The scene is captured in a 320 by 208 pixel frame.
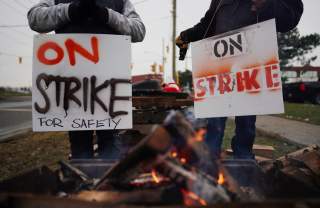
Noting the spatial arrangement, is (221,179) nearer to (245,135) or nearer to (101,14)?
(245,135)

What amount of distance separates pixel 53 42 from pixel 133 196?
5.32ft

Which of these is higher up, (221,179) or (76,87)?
(76,87)

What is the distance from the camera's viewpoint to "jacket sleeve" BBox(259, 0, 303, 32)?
8.56ft

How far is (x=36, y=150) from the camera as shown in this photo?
194 inches

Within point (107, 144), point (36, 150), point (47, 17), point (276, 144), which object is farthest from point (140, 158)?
point (276, 144)

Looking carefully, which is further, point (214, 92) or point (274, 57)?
point (214, 92)

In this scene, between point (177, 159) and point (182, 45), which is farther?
point (182, 45)

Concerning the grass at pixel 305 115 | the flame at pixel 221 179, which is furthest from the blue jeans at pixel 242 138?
the grass at pixel 305 115

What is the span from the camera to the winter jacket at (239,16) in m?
2.63

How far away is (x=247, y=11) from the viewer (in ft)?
9.14

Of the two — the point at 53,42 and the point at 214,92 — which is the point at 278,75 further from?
the point at 53,42

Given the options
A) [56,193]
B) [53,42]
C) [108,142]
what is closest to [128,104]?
[108,142]

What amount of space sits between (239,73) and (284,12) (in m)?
0.73

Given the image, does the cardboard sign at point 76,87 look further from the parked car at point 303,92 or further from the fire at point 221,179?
the parked car at point 303,92
